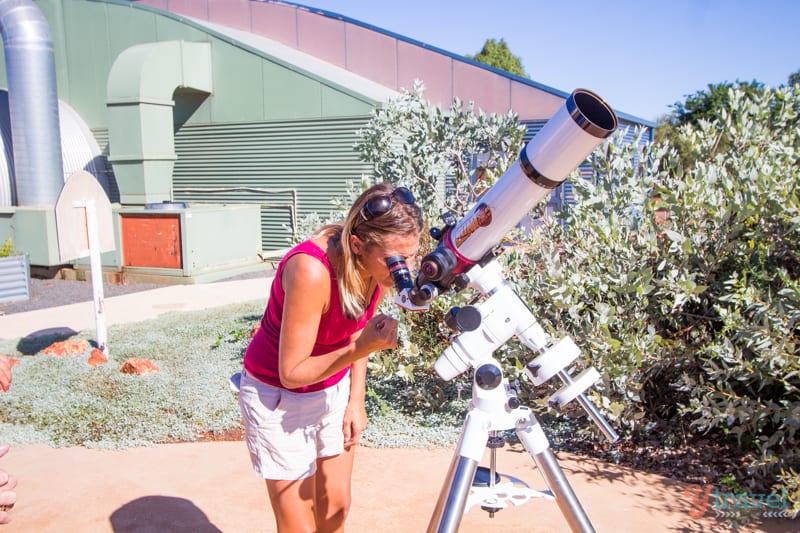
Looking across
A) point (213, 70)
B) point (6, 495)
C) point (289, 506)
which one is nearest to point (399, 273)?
point (289, 506)

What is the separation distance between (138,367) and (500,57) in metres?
35.0

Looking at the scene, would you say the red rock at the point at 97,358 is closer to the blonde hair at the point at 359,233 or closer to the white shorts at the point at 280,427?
the white shorts at the point at 280,427

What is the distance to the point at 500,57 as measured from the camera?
37.4 metres

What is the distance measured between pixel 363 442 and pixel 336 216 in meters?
2.31

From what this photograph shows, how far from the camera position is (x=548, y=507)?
3.30m

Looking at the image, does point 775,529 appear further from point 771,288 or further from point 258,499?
point 258,499

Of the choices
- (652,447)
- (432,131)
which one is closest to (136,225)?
(432,131)

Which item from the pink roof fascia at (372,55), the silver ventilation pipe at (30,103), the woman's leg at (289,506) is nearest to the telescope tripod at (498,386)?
the woman's leg at (289,506)

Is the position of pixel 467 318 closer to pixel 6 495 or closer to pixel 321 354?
pixel 321 354

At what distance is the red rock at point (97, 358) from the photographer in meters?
5.91

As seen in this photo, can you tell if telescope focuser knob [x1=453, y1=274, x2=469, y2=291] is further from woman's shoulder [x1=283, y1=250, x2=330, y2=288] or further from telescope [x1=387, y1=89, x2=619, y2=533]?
woman's shoulder [x1=283, y1=250, x2=330, y2=288]

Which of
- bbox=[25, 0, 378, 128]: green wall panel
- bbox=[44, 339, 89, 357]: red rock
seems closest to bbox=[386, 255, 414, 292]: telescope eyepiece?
bbox=[44, 339, 89, 357]: red rock

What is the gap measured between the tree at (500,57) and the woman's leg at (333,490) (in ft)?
120

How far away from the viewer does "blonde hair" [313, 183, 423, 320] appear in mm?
2070
